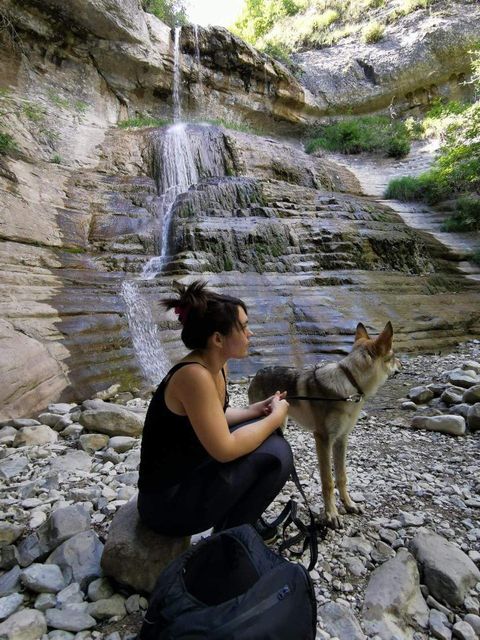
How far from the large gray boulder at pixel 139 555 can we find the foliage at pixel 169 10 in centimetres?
2571

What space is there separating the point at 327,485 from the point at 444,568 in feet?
2.64

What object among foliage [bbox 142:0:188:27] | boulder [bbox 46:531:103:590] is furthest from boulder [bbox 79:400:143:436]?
foliage [bbox 142:0:188:27]

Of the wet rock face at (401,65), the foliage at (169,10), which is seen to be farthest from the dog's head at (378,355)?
the wet rock face at (401,65)

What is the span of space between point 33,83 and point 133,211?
33.3 ft

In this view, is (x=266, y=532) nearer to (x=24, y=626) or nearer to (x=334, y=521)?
(x=334, y=521)

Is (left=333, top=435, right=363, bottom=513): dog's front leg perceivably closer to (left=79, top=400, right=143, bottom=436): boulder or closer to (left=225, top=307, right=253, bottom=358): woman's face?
(left=225, top=307, right=253, bottom=358): woman's face

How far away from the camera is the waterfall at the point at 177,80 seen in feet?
65.6

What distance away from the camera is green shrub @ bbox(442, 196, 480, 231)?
1434 centimetres

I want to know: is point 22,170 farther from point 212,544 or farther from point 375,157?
point 375,157

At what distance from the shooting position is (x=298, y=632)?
122 centimetres

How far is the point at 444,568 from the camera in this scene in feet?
6.52

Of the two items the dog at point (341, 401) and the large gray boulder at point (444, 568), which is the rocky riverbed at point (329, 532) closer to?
the large gray boulder at point (444, 568)

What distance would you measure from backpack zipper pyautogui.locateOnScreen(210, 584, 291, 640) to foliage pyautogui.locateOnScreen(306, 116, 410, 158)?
2495 centimetres

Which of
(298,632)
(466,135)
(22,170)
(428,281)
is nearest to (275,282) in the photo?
(428,281)
